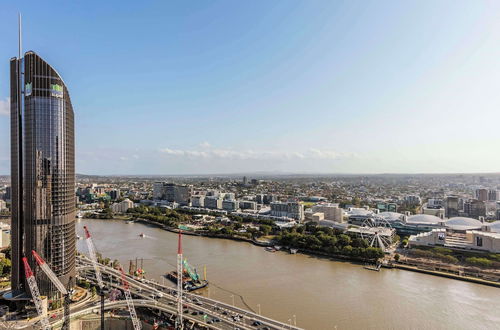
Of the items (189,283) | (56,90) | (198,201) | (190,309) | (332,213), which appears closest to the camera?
(190,309)

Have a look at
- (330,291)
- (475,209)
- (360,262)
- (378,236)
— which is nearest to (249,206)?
(378,236)

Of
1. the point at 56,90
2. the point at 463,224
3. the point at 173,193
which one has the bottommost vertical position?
the point at 463,224

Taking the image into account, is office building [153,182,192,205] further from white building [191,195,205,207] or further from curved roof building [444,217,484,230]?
curved roof building [444,217,484,230]

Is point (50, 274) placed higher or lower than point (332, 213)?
higher

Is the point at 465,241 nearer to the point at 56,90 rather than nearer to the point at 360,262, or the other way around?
the point at 360,262

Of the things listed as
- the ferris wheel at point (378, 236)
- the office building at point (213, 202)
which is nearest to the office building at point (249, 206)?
the office building at point (213, 202)

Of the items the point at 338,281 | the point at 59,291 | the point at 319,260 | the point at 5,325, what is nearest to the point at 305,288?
the point at 338,281
